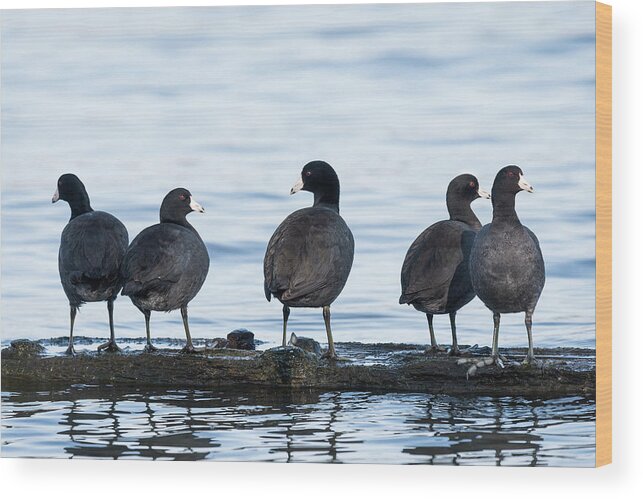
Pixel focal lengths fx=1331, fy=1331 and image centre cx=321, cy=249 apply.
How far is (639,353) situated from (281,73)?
337cm

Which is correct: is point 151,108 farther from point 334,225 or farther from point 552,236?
point 552,236

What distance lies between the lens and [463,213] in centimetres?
1059

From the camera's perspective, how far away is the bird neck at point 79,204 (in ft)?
35.3

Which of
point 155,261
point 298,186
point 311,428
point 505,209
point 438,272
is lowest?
point 311,428

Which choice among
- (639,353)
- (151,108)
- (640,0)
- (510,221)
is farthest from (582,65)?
(151,108)

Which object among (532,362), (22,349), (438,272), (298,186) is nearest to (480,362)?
(532,362)

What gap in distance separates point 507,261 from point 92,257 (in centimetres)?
331

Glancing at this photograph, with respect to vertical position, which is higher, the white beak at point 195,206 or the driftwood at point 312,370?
the white beak at point 195,206

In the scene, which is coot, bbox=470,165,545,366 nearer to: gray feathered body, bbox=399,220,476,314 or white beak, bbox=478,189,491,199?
gray feathered body, bbox=399,220,476,314

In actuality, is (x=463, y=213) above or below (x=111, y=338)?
above

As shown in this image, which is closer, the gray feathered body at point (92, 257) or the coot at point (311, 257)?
the coot at point (311, 257)

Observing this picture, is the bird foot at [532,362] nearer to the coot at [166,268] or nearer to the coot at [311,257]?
the coot at [311,257]

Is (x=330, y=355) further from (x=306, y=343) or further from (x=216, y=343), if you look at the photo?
(x=216, y=343)

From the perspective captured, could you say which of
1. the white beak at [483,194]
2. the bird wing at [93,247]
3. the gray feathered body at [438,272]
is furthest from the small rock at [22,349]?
the white beak at [483,194]
